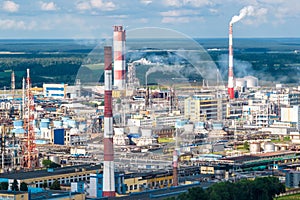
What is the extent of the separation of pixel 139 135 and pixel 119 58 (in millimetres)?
3504

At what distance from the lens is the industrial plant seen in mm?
12406

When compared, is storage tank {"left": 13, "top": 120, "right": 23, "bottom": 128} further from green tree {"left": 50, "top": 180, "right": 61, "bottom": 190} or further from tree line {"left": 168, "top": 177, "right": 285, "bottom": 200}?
tree line {"left": 168, "top": 177, "right": 285, "bottom": 200}

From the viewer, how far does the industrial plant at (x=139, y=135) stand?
40.7ft

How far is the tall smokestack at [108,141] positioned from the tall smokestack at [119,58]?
30.0 feet

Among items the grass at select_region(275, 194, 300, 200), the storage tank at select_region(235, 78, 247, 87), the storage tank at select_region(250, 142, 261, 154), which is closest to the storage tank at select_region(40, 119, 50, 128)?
the storage tank at select_region(250, 142, 261, 154)

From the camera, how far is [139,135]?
18812 mm

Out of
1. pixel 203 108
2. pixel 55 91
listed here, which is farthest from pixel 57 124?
pixel 55 91

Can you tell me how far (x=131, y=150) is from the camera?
54.9 feet

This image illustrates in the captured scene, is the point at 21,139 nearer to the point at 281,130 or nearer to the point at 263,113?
the point at 281,130

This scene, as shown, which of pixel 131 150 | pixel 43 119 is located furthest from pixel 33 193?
pixel 43 119

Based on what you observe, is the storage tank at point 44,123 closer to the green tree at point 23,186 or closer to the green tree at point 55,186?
the green tree at point 55,186

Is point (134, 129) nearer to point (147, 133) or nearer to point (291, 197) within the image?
point (147, 133)

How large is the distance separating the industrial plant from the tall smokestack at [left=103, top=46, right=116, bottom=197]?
0.04ft

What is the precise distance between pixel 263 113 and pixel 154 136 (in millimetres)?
4563
